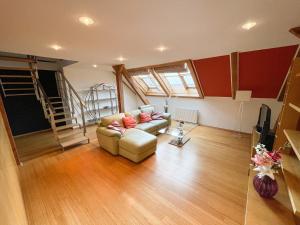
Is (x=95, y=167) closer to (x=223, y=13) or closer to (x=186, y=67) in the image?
(x=223, y=13)

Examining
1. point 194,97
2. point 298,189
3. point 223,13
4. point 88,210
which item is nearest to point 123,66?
point 194,97

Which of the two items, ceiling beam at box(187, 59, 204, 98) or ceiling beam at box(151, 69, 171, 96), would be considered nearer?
ceiling beam at box(187, 59, 204, 98)

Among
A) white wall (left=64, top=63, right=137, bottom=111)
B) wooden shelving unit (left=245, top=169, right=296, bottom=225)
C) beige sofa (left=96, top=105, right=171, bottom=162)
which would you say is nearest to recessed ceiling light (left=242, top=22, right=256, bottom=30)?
wooden shelving unit (left=245, top=169, right=296, bottom=225)

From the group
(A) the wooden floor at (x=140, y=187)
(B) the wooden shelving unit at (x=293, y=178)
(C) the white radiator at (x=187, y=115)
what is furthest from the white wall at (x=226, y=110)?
(B) the wooden shelving unit at (x=293, y=178)

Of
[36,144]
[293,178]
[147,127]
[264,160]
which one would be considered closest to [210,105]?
[147,127]

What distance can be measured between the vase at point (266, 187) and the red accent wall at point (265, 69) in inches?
101

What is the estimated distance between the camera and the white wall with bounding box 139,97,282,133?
373 centimetres

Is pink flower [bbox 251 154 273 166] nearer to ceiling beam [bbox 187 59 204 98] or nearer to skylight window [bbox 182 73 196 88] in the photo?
ceiling beam [bbox 187 59 204 98]

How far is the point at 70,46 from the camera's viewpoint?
2424 mm

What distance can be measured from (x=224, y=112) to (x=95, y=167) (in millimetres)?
3999

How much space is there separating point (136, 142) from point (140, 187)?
2.78ft

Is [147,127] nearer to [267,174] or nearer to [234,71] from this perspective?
[234,71]

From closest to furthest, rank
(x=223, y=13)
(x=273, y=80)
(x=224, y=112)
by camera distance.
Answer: (x=223, y=13), (x=273, y=80), (x=224, y=112)

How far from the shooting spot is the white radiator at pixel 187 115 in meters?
4.95
